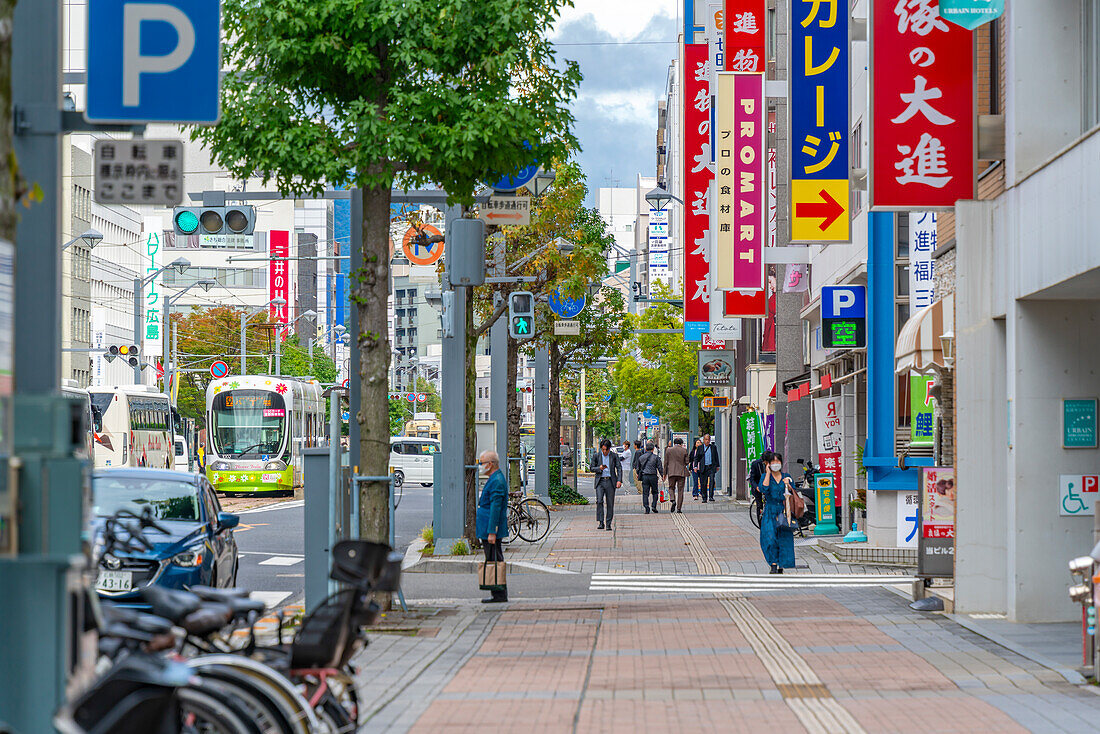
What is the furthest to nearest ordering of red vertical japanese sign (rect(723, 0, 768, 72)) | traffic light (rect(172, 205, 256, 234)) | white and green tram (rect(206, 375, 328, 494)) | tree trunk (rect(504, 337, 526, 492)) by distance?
white and green tram (rect(206, 375, 328, 494))
tree trunk (rect(504, 337, 526, 492))
red vertical japanese sign (rect(723, 0, 768, 72))
traffic light (rect(172, 205, 256, 234))

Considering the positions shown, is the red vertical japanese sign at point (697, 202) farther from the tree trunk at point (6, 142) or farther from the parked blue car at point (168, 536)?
the tree trunk at point (6, 142)

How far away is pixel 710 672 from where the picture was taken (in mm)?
10828

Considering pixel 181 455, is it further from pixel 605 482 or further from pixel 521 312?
pixel 521 312

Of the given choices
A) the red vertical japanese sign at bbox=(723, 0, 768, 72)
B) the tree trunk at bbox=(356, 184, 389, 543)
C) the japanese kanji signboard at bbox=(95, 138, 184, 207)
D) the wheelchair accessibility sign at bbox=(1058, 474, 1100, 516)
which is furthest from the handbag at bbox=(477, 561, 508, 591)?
the red vertical japanese sign at bbox=(723, 0, 768, 72)

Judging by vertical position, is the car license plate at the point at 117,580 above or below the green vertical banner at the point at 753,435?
below

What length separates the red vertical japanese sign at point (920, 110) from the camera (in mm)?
14586

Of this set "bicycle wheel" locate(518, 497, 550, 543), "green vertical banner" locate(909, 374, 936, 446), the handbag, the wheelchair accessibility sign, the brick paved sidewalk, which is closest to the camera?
the brick paved sidewalk

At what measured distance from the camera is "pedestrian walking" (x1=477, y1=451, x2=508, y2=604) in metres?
16.3

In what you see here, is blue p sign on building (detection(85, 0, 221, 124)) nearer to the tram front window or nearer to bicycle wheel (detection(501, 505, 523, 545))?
bicycle wheel (detection(501, 505, 523, 545))

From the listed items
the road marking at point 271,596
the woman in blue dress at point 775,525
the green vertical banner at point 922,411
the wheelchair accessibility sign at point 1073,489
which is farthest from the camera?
the green vertical banner at point 922,411

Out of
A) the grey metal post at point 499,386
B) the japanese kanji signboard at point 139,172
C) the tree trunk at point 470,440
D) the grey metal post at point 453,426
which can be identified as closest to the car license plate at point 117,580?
the japanese kanji signboard at point 139,172

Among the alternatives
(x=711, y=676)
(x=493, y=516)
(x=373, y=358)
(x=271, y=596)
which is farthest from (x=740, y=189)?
(x=711, y=676)

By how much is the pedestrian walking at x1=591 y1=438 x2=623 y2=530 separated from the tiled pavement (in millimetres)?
13588

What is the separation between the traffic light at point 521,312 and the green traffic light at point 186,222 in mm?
5974
